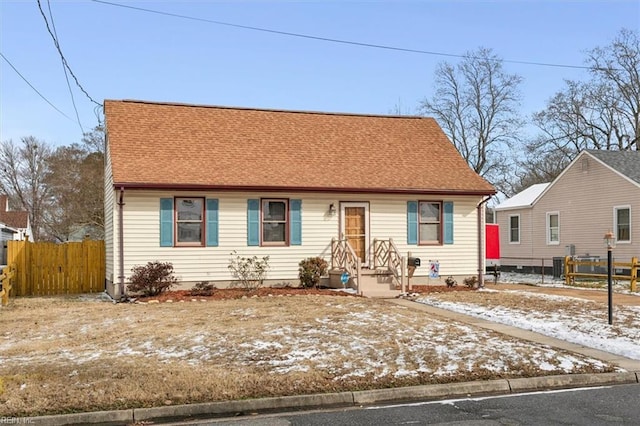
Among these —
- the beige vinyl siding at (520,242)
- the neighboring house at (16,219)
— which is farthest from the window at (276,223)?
the neighboring house at (16,219)

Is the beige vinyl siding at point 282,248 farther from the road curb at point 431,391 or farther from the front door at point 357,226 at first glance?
the road curb at point 431,391

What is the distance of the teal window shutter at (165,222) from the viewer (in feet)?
57.6

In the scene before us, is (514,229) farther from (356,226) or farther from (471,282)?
(356,226)

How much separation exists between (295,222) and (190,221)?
10.3 ft

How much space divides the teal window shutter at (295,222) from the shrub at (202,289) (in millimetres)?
2862

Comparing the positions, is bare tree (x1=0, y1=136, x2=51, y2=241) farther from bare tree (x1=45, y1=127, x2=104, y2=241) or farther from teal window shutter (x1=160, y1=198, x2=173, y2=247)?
teal window shutter (x1=160, y1=198, x2=173, y2=247)

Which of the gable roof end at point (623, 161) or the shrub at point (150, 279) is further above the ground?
the gable roof end at point (623, 161)

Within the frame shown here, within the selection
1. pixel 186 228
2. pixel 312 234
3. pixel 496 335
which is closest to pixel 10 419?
pixel 496 335

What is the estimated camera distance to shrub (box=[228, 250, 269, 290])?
18.2m

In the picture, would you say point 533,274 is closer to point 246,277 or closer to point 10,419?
point 246,277

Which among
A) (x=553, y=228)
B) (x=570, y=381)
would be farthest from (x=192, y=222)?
(x=553, y=228)

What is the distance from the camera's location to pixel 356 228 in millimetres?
19625

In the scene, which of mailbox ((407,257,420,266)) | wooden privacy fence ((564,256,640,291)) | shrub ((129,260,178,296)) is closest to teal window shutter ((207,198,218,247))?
shrub ((129,260,178,296))

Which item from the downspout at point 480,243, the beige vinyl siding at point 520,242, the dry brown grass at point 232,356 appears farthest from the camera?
the beige vinyl siding at point 520,242
